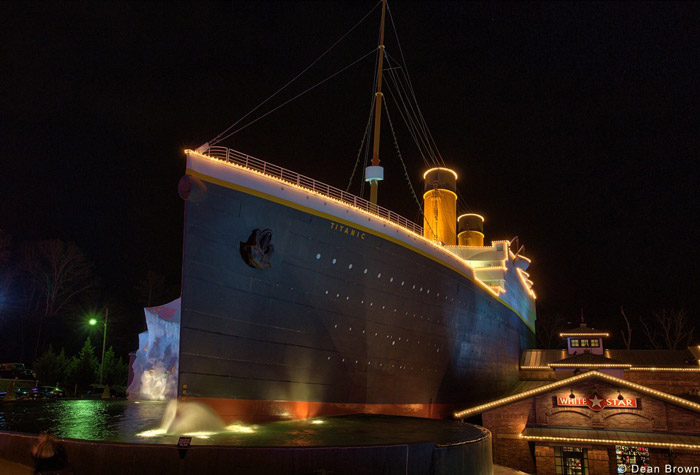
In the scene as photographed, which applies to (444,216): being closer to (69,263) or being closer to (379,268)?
(379,268)

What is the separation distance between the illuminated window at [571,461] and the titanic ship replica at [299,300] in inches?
198

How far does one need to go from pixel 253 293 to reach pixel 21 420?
8.15m

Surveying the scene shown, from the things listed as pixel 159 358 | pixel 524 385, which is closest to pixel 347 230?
pixel 524 385

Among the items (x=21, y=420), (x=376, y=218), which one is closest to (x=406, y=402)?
(x=376, y=218)

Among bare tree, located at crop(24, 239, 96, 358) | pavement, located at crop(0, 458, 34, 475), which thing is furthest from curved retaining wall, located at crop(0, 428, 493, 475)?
bare tree, located at crop(24, 239, 96, 358)

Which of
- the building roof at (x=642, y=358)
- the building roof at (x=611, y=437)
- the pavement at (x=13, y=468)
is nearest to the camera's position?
the pavement at (x=13, y=468)

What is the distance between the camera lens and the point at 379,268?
1440 cm

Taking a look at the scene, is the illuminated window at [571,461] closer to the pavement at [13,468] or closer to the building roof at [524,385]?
the building roof at [524,385]

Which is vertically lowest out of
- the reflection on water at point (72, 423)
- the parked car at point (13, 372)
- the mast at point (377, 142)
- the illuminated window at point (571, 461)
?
the illuminated window at point (571, 461)

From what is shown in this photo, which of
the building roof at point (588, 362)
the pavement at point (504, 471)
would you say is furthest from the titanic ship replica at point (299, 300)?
the building roof at point (588, 362)

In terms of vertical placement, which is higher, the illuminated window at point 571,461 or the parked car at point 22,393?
the parked car at point 22,393

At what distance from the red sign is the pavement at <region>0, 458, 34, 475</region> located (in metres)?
17.6

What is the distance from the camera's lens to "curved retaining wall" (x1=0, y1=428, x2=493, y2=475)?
7703mm

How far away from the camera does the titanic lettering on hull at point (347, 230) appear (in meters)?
13.2
